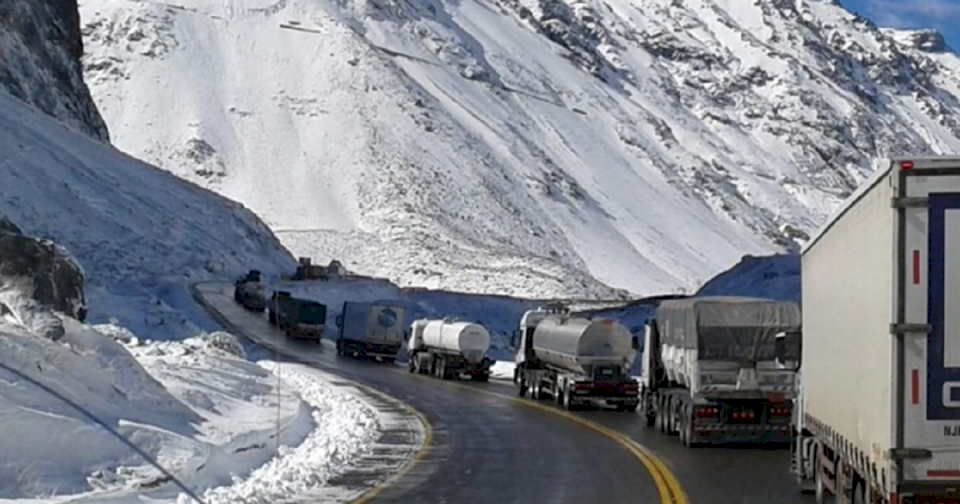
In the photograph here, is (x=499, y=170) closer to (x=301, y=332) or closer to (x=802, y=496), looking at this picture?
(x=301, y=332)

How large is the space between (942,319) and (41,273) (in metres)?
27.1

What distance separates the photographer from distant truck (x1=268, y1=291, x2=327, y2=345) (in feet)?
233

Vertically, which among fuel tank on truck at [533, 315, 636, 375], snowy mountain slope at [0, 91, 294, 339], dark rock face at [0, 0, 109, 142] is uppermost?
dark rock face at [0, 0, 109, 142]

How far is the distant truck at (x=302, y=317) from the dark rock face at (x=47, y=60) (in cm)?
3425

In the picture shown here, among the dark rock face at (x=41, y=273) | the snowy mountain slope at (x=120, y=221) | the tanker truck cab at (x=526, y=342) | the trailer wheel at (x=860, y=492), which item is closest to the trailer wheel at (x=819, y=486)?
the trailer wheel at (x=860, y=492)

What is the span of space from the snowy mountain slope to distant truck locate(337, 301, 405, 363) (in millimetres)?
6624

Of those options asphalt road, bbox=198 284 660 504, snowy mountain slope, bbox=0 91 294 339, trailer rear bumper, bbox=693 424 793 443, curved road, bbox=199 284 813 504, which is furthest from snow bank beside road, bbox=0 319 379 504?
snowy mountain slope, bbox=0 91 294 339

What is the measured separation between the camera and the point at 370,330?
63.2 m

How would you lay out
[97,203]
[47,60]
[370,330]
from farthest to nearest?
[47,60], [97,203], [370,330]

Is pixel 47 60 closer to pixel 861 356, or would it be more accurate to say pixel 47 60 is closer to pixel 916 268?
pixel 861 356

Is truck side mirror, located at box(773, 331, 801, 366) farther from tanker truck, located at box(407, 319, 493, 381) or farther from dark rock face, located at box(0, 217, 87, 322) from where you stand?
tanker truck, located at box(407, 319, 493, 381)

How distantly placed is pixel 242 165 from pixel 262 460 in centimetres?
14721

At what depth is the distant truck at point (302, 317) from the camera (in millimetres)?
71062

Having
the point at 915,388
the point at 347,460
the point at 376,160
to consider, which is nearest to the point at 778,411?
the point at 347,460
